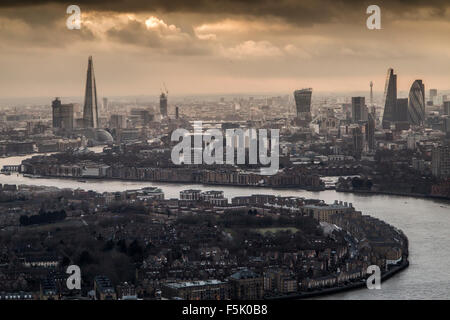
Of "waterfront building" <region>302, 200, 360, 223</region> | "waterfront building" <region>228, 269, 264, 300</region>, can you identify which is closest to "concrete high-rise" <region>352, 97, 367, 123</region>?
"waterfront building" <region>302, 200, 360, 223</region>

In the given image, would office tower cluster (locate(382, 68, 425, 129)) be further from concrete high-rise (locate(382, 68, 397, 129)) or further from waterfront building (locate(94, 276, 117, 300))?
waterfront building (locate(94, 276, 117, 300))

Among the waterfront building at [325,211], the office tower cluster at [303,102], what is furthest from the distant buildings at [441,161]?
the office tower cluster at [303,102]

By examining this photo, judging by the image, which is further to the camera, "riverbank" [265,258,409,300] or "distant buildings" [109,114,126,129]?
"distant buildings" [109,114,126,129]

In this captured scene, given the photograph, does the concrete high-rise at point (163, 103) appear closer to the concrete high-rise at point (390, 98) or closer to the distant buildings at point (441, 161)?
the concrete high-rise at point (390, 98)

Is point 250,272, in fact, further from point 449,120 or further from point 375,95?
point 375,95
